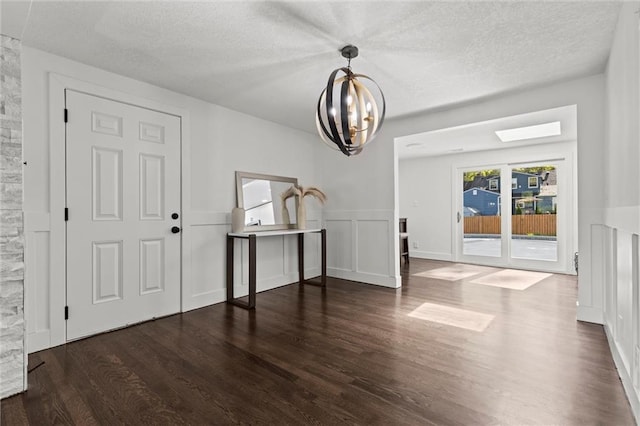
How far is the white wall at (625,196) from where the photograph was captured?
164cm

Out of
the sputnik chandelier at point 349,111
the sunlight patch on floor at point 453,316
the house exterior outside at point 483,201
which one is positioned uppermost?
the sputnik chandelier at point 349,111

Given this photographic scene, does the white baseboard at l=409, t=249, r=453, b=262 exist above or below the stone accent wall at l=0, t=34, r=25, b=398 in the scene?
below

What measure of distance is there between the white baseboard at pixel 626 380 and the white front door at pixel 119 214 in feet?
11.7

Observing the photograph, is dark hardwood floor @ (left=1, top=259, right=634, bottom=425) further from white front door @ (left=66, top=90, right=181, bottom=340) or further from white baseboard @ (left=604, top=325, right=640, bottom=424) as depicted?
white front door @ (left=66, top=90, right=181, bottom=340)

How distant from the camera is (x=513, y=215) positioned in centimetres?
587

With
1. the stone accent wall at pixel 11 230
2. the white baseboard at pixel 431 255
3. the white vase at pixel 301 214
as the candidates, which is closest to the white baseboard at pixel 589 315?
the white vase at pixel 301 214

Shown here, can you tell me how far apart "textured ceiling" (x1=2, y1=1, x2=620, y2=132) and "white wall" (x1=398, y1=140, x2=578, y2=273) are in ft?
9.89

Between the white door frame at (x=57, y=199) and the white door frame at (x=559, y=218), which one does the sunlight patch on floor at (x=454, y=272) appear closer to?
the white door frame at (x=559, y=218)

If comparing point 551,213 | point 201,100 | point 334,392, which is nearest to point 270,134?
point 201,100

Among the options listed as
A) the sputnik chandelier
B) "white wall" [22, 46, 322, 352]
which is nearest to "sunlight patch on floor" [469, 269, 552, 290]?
"white wall" [22, 46, 322, 352]

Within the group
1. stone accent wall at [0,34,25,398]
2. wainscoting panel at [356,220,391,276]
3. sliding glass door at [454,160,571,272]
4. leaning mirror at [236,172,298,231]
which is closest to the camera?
stone accent wall at [0,34,25,398]

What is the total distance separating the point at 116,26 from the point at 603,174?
13.8 feet

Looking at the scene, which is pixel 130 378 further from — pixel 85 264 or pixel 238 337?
pixel 85 264

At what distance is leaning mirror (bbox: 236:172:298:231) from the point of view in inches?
160
